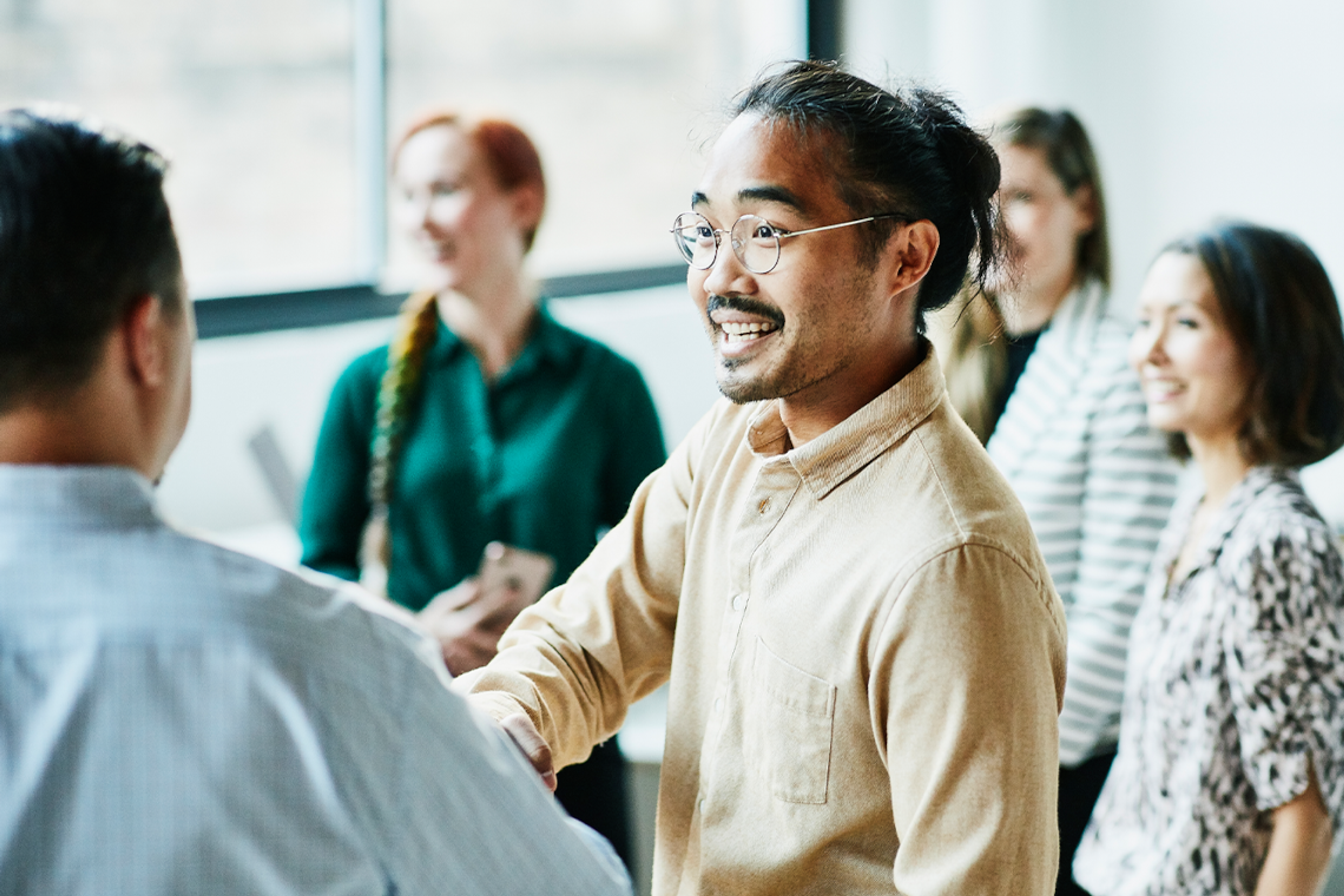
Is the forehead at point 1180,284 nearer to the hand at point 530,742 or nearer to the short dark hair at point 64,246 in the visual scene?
the hand at point 530,742

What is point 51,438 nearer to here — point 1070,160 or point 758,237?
point 758,237

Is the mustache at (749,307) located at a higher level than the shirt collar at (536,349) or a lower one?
higher

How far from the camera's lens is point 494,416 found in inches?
85.6

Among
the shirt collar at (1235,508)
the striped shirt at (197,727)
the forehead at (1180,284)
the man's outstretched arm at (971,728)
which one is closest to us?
the striped shirt at (197,727)

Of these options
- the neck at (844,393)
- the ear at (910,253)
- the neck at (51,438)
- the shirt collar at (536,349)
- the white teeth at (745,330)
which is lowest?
the shirt collar at (536,349)

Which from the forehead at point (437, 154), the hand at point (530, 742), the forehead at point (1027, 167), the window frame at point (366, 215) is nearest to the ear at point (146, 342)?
the hand at point (530, 742)

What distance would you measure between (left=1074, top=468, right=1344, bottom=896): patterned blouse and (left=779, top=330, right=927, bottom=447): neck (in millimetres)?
741

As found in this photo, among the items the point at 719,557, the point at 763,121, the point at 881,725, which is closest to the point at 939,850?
the point at 881,725

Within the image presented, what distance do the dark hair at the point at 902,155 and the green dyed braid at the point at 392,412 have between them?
0.99 m

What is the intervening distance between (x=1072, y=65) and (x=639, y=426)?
2269 millimetres

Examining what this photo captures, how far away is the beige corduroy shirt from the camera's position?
40.4 inches

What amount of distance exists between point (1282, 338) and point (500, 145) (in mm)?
1282

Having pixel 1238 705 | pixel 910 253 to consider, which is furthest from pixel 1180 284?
pixel 910 253

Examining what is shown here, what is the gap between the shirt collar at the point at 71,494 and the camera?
799 mm
